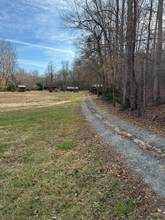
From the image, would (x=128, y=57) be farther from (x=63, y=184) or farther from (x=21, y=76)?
(x=21, y=76)

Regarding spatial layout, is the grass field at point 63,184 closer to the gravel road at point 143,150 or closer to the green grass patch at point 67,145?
the green grass patch at point 67,145

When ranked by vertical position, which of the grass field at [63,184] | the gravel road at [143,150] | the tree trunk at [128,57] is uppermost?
the tree trunk at [128,57]

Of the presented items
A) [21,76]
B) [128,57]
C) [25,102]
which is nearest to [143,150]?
[128,57]

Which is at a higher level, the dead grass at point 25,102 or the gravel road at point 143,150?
the dead grass at point 25,102

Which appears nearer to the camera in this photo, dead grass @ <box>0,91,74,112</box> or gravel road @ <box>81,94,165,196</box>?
gravel road @ <box>81,94,165,196</box>

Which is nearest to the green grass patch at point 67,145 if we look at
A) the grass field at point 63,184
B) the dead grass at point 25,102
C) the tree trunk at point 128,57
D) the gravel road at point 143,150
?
the grass field at point 63,184

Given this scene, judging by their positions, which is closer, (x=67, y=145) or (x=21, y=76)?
(x=67, y=145)

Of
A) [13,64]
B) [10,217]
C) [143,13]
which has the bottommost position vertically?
[10,217]

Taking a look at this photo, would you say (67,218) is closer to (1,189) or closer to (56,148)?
(1,189)

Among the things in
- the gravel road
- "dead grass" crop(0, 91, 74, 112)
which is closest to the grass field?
the gravel road

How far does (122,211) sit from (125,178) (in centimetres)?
99

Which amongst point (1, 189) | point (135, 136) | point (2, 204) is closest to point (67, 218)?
point (2, 204)

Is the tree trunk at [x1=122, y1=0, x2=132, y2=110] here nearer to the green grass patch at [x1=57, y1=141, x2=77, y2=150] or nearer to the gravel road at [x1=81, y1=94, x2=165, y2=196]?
the gravel road at [x1=81, y1=94, x2=165, y2=196]

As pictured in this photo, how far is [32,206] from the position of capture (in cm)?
284
